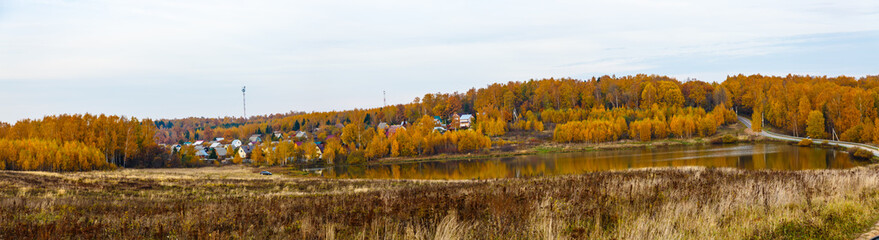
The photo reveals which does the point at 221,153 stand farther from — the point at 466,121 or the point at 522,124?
the point at 522,124

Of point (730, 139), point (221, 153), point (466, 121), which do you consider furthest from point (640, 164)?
point (221, 153)

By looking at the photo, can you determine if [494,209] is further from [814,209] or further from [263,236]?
[814,209]

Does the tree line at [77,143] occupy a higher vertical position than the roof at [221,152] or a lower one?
higher

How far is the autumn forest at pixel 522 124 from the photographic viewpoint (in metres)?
65.2

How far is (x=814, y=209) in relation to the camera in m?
8.43

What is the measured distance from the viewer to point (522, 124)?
356 feet

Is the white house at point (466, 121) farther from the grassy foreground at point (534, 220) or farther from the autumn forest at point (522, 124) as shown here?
the grassy foreground at point (534, 220)

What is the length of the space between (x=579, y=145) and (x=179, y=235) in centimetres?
8605

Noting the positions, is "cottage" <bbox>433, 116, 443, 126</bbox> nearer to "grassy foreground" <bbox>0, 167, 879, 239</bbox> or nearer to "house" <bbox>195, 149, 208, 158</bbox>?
"house" <bbox>195, 149, 208, 158</bbox>

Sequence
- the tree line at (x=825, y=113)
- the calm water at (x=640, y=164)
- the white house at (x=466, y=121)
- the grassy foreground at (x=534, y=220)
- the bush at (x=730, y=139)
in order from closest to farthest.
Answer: the grassy foreground at (x=534, y=220) < the calm water at (x=640, y=164) < the tree line at (x=825, y=113) < the bush at (x=730, y=139) < the white house at (x=466, y=121)

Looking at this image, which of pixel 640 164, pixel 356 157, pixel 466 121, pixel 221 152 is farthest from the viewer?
pixel 466 121

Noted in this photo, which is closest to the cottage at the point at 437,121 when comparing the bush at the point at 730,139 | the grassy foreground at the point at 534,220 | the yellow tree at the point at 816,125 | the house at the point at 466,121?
the house at the point at 466,121

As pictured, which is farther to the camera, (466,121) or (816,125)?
(466,121)

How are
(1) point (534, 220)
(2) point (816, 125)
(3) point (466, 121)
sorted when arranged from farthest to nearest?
(3) point (466, 121), (2) point (816, 125), (1) point (534, 220)
